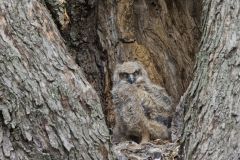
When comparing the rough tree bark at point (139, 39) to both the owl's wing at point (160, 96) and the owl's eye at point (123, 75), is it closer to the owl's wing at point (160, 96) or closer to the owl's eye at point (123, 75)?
the owl's eye at point (123, 75)

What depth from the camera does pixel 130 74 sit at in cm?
572

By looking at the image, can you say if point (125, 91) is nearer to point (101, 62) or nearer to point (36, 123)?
point (101, 62)

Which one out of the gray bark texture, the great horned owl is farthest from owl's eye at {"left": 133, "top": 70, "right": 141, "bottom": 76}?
the gray bark texture

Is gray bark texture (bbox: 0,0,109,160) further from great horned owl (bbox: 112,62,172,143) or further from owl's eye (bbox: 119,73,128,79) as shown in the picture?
owl's eye (bbox: 119,73,128,79)

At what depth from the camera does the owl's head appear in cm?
562

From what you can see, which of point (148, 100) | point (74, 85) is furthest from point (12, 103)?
point (148, 100)

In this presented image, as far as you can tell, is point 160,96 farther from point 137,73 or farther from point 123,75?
point 123,75

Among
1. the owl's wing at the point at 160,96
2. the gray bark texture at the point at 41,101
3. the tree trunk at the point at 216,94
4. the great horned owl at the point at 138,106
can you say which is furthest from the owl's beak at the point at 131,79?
the gray bark texture at the point at 41,101

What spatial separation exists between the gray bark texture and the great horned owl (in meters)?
1.77

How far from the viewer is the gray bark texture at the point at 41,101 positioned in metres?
3.32

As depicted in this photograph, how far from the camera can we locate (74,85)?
3604 millimetres

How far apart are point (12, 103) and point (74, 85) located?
1.53 feet

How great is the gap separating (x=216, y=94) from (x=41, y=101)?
1142mm

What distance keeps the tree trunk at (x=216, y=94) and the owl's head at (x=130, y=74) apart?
5.31 feet
